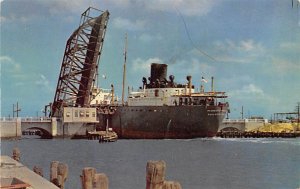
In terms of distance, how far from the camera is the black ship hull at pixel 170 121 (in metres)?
36.0

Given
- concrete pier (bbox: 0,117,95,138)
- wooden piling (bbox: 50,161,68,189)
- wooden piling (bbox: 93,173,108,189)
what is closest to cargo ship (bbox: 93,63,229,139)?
concrete pier (bbox: 0,117,95,138)

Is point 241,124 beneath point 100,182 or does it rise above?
above

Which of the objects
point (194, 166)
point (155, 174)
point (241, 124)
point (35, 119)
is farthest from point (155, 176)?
point (241, 124)

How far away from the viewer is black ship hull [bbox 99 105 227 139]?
36.0m

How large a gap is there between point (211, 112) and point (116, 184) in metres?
21.4

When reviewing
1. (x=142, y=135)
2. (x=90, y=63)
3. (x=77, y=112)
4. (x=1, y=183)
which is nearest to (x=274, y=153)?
(x=142, y=135)

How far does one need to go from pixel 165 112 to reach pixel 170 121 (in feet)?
2.75

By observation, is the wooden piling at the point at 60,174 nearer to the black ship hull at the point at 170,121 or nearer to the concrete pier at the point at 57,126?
the black ship hull at the point at 170,121

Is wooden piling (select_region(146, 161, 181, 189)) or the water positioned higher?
Result: wooden piling (select_region(146, 161, 181, 189))

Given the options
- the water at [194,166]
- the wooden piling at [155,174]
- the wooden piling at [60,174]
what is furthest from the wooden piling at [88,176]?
the water at [194,166]

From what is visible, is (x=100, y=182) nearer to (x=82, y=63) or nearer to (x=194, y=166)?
(x=194, y=166)

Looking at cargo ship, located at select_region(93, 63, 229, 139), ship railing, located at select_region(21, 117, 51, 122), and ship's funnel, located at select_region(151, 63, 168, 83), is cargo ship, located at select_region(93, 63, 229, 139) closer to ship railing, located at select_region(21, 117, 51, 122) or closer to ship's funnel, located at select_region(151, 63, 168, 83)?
ship's funnel, located at select_region(151, 63, 168, 83)

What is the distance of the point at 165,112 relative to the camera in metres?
36.4

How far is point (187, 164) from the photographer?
21.9m
